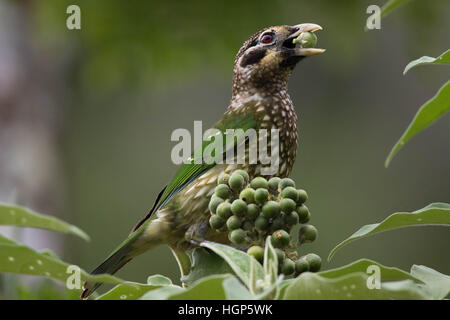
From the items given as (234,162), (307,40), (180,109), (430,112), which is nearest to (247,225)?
(430,112)

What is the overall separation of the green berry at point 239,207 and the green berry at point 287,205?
82 mm

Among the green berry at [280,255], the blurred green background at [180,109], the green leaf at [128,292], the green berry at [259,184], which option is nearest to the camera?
the green leaf at [128,292]

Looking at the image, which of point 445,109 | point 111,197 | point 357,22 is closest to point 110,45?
point 357,22

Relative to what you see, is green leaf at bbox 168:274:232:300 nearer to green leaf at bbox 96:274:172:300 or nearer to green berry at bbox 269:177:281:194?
green leaf at bbox 96:274:172:300

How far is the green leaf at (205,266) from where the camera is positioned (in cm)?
180

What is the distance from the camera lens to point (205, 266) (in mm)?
1851

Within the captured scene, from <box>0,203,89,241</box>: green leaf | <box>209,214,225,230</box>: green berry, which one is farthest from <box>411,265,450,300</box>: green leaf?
<box>0,203,89,241</box>: green leaf

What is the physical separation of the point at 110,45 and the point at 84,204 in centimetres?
491

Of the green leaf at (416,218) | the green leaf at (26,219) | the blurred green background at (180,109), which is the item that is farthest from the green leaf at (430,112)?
the blurred green background at (180,109)

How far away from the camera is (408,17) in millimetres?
5512

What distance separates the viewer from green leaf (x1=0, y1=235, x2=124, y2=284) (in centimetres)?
135

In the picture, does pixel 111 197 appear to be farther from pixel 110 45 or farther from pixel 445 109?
pixel 445 109

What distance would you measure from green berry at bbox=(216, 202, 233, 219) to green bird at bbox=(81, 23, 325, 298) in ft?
2.45

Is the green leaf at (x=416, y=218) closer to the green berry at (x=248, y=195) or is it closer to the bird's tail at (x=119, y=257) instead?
the green berry at (x=248, y=195)
